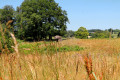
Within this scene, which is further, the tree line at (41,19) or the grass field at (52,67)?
the tree line at (41,19)

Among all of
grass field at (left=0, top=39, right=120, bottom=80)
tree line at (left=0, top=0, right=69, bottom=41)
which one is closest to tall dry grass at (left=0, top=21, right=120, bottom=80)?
grass field at (left=0, top=39, right=120, bottom=80)

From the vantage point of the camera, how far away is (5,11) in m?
40.5

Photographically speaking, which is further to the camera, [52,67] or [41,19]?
[41,19]

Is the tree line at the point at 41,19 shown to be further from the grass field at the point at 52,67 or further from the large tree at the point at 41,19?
the grass field at the point at 52,67

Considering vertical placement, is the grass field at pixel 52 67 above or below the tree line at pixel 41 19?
below

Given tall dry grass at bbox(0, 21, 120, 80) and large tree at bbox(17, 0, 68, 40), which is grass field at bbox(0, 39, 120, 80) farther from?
large tree at bbox(17, 0, 68, 40)

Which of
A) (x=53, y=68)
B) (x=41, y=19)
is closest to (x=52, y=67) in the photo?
(x=53, y=68)

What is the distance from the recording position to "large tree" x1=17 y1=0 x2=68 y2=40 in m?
27.7

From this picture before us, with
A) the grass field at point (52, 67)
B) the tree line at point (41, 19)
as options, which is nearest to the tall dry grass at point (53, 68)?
the grass field at point (52, 67)

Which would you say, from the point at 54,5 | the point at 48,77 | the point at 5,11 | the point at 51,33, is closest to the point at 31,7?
the point at 54,5

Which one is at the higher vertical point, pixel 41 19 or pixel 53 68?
pixel 41 19

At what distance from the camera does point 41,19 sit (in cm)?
2748

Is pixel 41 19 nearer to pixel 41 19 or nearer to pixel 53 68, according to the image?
pixel 41 19

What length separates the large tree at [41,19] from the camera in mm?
27666
